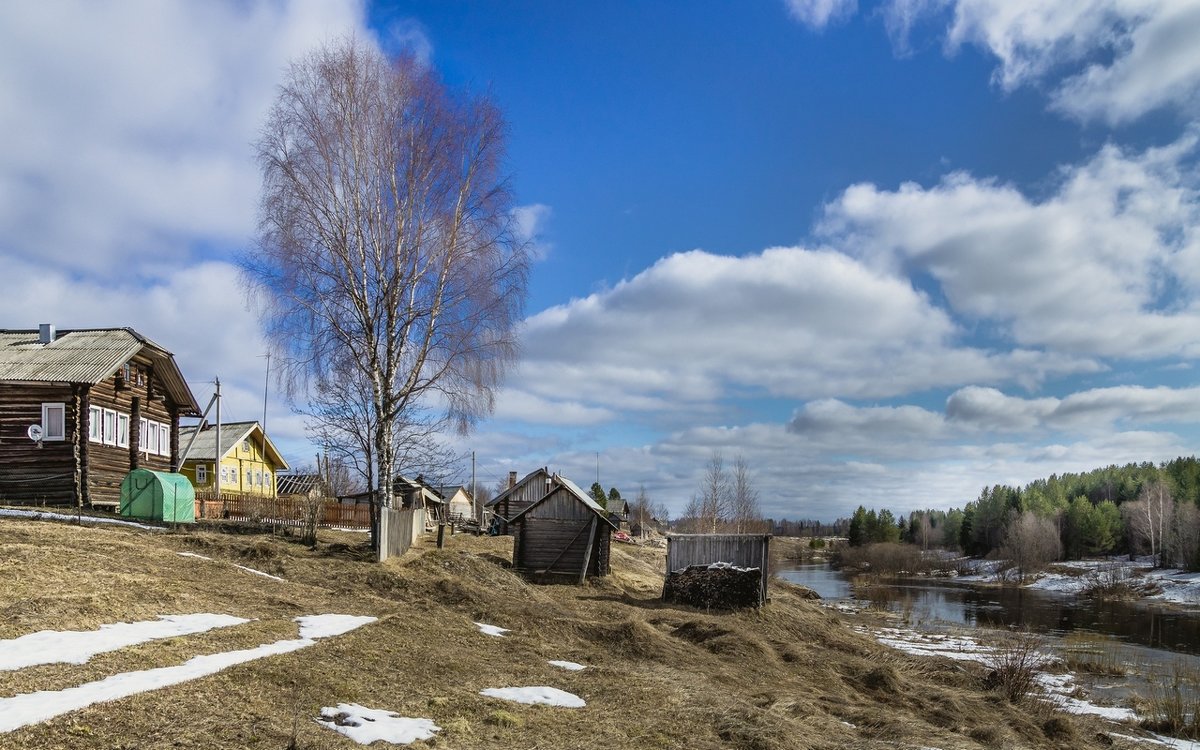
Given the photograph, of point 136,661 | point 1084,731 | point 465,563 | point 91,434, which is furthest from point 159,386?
point 1084,731

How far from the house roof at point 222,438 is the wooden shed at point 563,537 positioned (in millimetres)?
26342

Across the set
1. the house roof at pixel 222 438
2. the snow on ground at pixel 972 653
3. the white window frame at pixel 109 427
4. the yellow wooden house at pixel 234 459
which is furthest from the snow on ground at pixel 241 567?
the house roof at pixel 222 438

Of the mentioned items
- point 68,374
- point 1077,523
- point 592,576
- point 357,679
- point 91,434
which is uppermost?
point 68,374

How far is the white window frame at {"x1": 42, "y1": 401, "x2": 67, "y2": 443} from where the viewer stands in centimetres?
2561

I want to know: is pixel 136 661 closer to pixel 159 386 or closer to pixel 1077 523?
pixel 159 386

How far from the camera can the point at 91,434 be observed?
87.7 ft

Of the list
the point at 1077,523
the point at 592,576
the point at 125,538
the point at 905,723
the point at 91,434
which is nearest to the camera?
the point at 905,723

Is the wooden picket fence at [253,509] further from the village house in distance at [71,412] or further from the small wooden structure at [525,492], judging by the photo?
the small wooden structure at [525,492]

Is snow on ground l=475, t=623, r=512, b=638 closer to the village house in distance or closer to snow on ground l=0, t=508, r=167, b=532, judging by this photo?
snow on ground l=0, t=508, r=167, b=532

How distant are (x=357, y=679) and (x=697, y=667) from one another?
21.2 feet

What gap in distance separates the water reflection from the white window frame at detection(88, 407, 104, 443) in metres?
32.5

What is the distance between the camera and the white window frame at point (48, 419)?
2561 cm

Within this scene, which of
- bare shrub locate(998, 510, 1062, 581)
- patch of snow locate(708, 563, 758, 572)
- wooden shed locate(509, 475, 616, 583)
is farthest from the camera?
bare shrub locate(998, 510, 1062, 581)

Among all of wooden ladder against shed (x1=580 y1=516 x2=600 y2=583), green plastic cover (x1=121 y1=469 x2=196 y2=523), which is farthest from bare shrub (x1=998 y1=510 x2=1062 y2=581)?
green plastic cover (x1=121 y1=469 x2=196 y2=523)
